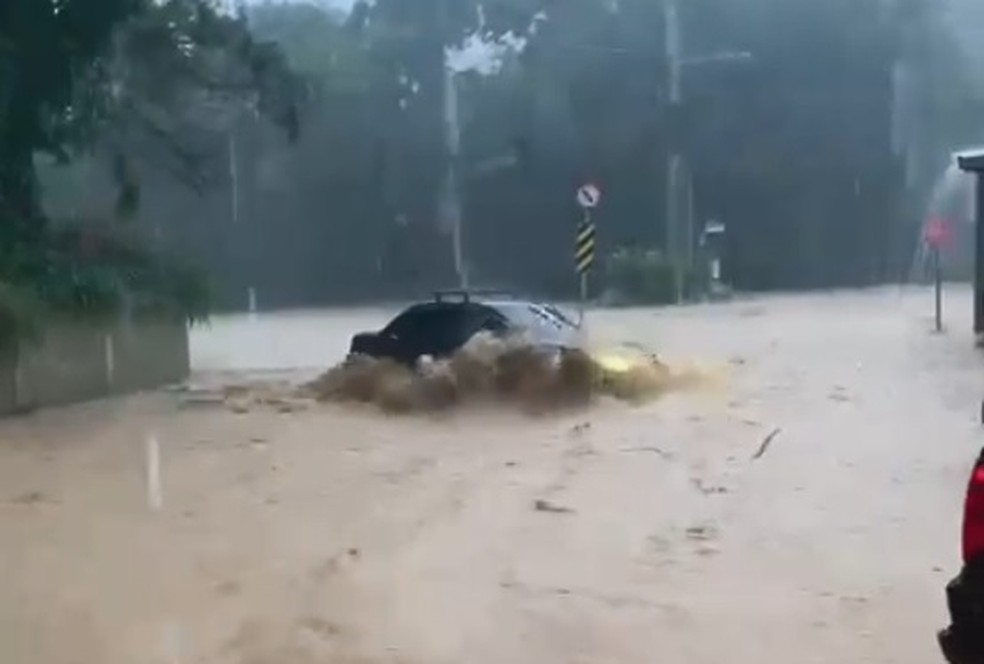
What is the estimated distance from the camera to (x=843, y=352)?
20141 mm

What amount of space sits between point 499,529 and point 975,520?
17.5 feet

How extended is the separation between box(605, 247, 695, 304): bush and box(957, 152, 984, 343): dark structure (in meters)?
4.39

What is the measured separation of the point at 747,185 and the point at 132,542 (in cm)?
1908

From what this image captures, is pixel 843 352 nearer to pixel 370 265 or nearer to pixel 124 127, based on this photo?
pixel 370 265

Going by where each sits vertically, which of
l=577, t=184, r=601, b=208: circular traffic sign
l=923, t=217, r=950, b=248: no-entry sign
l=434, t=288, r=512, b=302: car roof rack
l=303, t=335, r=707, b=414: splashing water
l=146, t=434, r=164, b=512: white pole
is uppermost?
l=577, t=184, r=601, b=208: circular traffic sign

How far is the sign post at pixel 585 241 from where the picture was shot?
887 inches

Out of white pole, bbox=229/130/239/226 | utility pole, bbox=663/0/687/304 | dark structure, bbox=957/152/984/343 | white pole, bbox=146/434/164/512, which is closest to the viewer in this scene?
white pole, bbox=146/434/164/512

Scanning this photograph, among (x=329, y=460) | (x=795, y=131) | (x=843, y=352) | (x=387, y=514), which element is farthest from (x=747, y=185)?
(x=387, y=514)

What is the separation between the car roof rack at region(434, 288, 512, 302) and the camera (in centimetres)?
1852

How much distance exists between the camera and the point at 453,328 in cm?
1734

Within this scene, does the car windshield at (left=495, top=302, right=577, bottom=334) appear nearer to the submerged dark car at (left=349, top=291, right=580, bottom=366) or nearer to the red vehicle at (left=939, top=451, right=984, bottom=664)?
the submerged dark car at (left=349, top=291, right=580, bottom=366)

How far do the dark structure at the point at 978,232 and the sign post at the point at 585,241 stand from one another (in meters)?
4.57

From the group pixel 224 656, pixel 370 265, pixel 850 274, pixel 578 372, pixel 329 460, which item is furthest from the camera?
pixel 850 274

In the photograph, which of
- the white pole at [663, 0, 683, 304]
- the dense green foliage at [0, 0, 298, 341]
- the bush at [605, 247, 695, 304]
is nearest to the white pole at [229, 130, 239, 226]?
the dense green foliage at [0, 0, 298, 341]
